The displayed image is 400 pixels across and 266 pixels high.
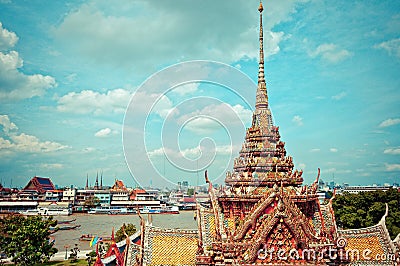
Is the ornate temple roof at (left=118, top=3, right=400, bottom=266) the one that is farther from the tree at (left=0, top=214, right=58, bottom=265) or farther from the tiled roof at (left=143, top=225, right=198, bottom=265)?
the tree at (left=0, top=214, right=58, bottom=265)

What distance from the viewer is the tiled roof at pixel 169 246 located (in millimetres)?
14547

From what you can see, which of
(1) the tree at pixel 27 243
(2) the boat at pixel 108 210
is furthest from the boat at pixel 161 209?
(1) the tree at pixel 27 243

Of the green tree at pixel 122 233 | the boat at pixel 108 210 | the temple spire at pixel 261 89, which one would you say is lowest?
the boat at pixel 108 210

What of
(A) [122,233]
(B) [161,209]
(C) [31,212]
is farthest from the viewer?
(B) [161,209]

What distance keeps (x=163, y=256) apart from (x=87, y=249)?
3615 cm

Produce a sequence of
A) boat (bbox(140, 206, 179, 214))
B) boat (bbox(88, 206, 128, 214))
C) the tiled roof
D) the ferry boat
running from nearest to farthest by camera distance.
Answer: the tiled roof, the ferry boat, boat (bbox(140, 206, 179, 214)), boat (bbox(88, 206, 128, 214))

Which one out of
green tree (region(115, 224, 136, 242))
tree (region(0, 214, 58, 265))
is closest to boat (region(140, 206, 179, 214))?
green tree (region(115, 224, 136, 242))

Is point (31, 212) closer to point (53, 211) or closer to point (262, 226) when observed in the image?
point (53, 211)

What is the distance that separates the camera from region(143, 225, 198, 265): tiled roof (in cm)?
1455

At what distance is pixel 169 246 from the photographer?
49.7 feet

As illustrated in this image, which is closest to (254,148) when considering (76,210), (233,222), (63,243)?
(233,222)

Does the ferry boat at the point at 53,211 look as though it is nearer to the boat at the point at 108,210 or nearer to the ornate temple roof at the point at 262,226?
the boat at the point at 108,210

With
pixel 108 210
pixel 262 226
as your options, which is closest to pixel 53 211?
pixel 108 210

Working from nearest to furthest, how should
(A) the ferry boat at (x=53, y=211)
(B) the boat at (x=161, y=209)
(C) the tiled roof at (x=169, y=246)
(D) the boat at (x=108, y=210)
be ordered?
(C) the tiled roof at (x=169, y=246), (A) the ferry boat at (x=53, y=211), (B) the boat at (x=161, y=209), (D) the boat at (x=108, y=210)
